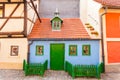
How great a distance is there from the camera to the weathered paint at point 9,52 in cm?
1700

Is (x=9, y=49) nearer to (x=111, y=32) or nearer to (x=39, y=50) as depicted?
(x=39, y=50)

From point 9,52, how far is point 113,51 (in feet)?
28.0

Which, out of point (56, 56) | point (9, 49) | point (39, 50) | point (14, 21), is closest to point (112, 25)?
point (56, 56)

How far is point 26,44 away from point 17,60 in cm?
151

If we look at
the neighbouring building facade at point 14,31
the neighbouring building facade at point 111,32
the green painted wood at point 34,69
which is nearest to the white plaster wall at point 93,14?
the neighbouring building facade at point 111,32

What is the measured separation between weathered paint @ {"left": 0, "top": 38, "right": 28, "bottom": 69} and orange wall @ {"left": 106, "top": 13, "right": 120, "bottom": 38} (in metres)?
6.88

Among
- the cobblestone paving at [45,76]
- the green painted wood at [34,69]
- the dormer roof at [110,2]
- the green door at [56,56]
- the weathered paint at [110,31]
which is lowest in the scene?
the cobblestone paving at [45,76]

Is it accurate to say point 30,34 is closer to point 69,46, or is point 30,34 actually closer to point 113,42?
point 69,46

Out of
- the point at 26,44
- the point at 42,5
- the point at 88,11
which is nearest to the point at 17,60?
the point at 26,44

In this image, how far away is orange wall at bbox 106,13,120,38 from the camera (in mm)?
16844

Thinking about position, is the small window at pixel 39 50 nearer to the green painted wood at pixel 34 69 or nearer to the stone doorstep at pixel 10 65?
the stone doorstep at pixel 10 65

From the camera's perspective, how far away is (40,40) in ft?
56.9

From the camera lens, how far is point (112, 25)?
16.9m

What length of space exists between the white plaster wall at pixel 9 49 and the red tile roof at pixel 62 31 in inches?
34.0
